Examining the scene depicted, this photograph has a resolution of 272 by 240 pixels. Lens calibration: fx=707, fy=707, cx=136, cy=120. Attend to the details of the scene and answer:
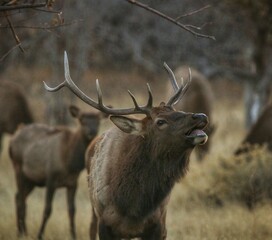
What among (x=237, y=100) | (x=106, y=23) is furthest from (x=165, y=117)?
(x=237, y=100)

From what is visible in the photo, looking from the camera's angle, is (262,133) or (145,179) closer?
(145,179)

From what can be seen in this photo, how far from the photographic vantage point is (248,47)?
1769 centimetres

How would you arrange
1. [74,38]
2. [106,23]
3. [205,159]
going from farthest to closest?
1. [106,23]
2. [74,38]
3. [205,159]

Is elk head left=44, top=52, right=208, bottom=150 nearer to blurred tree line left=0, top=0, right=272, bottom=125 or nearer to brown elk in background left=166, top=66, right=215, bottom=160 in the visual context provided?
blurred tree line left=0, top=0, right=272, bottom=125

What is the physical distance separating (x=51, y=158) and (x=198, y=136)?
12.8ft

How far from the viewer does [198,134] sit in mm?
5746

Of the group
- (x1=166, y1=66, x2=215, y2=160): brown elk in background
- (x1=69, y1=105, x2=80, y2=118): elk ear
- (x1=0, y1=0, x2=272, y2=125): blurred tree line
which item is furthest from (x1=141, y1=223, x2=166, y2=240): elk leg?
(x1=166, y1=66, x2=215, y2=160): brown elk in background

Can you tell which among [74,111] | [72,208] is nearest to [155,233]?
[72,208]

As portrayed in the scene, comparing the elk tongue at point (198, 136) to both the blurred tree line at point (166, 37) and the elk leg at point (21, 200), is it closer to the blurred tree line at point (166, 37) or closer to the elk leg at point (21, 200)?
the elk leg at point (21, 200)

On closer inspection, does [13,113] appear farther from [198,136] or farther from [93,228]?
[198,136]

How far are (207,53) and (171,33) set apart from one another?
62.8 inches

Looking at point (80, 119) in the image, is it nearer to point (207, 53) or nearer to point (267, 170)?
point (267, 170)

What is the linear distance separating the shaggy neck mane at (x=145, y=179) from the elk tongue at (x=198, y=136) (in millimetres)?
307

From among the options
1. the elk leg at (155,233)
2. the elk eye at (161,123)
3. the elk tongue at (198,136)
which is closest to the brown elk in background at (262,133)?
the elk leg at (155,233)
